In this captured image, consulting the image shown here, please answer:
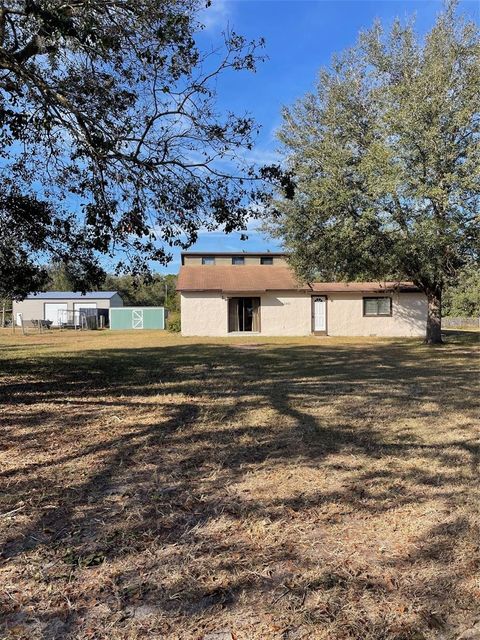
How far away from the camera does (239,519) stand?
3150 mm

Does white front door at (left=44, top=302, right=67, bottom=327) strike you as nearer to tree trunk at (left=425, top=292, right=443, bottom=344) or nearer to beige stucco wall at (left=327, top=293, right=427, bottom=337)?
beige stucco wall at (left=327, top=293, right=427, bottom=337)

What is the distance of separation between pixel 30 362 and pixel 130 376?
391 cm

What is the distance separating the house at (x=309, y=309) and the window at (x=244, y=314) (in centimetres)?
7

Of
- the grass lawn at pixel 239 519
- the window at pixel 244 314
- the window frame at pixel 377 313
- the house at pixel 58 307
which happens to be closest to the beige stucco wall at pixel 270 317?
the window at pixel 244 314

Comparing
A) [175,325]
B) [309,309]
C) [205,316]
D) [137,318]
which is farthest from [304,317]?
[137,318]

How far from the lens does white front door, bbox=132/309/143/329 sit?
129 feet

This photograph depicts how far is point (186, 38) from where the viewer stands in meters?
6.66

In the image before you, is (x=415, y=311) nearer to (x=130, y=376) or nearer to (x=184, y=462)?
(x=130, y=376)

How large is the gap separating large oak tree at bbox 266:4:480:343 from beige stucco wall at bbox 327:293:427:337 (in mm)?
5539

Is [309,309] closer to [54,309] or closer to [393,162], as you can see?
[393,162]

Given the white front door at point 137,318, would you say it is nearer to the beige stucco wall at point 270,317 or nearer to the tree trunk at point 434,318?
the beige stucco wall at point 270,317

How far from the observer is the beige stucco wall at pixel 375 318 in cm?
2398

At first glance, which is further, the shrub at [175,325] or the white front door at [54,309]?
the white front door at [54,309]

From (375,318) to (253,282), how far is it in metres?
6.21
